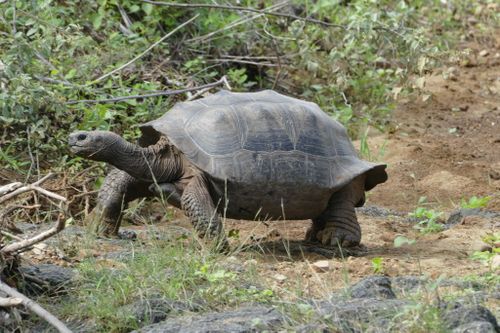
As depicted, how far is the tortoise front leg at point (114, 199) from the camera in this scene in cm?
590

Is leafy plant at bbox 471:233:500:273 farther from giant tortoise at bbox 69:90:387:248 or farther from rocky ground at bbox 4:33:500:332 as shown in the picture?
giant tortoise at bbox 69:90:387:248

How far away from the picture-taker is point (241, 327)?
3662 millimetres

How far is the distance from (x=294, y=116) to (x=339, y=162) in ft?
1.19

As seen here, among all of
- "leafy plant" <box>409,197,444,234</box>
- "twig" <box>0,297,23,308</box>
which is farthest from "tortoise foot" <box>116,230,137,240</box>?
"twig" <box>0,297,23,308</box>

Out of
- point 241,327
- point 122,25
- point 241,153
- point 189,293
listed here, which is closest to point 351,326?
point 241,327

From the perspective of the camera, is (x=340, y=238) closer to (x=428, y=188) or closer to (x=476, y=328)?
(x=428, y=188)

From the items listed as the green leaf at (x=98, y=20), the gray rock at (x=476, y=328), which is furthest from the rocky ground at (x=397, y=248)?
the green leaf at (x=98, y=20)

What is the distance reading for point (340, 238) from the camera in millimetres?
5840

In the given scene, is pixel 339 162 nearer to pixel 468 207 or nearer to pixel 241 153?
pixel 241 153

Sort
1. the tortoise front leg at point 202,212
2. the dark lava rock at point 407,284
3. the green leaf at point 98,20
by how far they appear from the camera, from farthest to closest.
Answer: the green leaf at point 98,20 < the tortoise front leg at point 202,212 < the dark lava rock at point 407,284

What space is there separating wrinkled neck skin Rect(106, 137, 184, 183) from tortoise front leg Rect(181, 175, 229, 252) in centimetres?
24

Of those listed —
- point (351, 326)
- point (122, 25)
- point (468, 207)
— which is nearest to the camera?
point (351, 326)

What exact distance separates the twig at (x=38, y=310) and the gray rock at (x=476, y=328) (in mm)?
1335

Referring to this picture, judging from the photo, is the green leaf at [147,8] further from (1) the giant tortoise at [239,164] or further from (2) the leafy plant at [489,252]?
(2) the leafy plant at [489,252]
